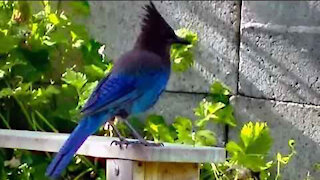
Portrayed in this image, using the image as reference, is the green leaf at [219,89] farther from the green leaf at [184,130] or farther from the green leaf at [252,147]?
the green leaf at [252,147]

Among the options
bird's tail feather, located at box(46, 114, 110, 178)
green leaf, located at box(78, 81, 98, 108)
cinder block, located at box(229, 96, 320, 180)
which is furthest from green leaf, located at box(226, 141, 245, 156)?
bird's tail feather, located at box(46, 114, 110, 178)

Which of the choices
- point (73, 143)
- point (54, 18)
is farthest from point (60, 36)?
point (73, 143)

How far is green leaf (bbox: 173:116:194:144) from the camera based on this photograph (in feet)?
11.2

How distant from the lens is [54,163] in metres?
2.49

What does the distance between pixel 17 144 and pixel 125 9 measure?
1252 millimetres

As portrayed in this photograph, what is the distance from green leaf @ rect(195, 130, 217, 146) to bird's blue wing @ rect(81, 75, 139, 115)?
83 centimetres

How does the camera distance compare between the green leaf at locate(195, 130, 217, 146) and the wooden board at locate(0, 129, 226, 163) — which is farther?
the green leaf at locate(195, 130, 217, 146)

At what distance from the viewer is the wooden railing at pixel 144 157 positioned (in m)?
2.69

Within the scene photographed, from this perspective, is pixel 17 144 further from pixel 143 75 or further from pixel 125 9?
pixel 125 9

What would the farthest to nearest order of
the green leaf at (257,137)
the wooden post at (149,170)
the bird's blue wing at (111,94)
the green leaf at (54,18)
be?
the green leaf at (54,18) < the green leaf at (257,137) < the wooden post at (149,170) < the bird's blue wing at (111,94)

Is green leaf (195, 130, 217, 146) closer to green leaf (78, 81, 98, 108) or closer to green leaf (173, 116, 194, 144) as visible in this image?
green leaf (173, 116, 194, 144)

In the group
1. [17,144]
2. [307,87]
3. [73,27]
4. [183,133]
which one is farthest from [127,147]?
A: [73,27]

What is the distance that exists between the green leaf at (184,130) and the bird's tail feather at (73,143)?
846 mm

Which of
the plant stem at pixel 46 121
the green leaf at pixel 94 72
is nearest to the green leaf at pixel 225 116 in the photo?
the green leaf at pixel 94 72
